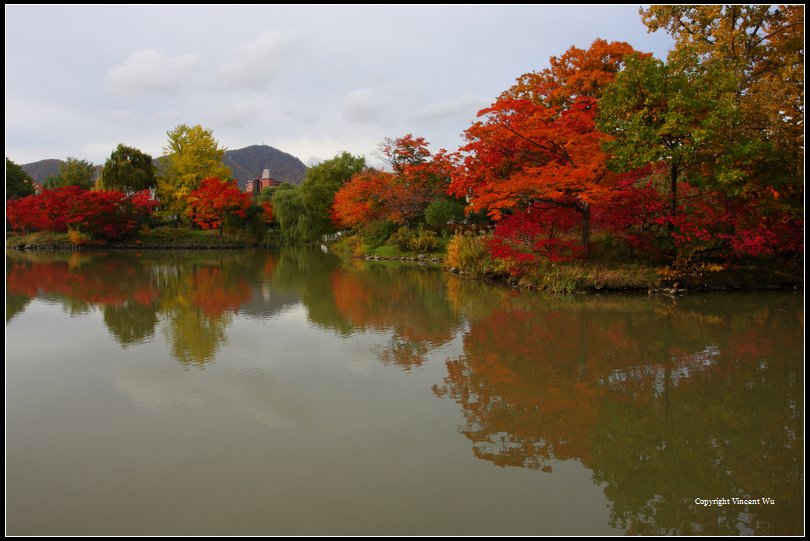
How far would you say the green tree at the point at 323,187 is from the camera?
31.1 meters

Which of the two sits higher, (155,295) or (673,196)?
(673,196)

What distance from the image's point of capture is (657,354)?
6.09 m

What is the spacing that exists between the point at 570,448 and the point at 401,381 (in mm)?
1910

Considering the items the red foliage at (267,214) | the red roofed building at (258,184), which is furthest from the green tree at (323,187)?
the red roofed building at (258,184)

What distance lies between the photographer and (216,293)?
11.5 m

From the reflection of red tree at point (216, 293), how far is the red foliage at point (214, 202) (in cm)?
1580

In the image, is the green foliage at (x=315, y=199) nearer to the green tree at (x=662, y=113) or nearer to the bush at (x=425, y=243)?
the bush at (x=425, y=243)

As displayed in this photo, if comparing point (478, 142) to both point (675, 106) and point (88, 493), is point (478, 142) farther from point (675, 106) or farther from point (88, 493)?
point (88, 493)

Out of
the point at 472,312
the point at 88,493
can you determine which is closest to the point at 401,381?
the point at 88,493

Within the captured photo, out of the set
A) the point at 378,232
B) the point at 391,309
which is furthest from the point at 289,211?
the point at 391,309

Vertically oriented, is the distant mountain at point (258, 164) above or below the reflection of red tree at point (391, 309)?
above

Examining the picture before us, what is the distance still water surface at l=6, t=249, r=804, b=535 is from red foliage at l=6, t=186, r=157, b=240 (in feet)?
77.3

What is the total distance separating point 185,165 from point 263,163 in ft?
245

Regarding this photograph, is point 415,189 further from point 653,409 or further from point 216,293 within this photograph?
point 653,409
